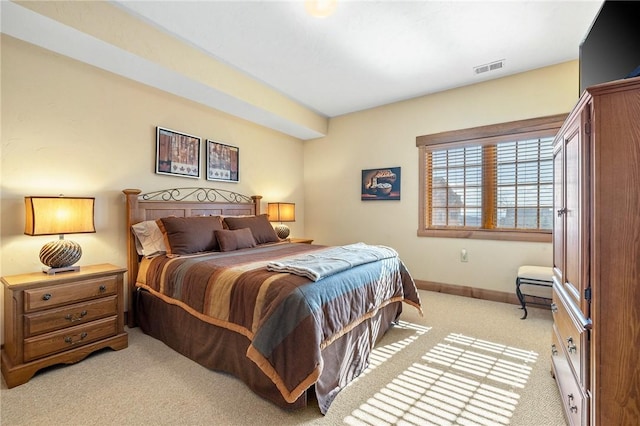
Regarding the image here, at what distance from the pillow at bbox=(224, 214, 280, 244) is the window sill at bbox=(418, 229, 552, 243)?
2113mm

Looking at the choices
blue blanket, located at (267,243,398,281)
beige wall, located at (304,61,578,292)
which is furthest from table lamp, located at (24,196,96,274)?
beige wall, located at (304,61,578,292)

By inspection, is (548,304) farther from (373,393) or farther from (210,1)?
(210,1)

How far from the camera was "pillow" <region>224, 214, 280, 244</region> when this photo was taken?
3.39 m

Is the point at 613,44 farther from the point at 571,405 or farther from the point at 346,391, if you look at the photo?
the point at 346,391

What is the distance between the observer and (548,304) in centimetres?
319

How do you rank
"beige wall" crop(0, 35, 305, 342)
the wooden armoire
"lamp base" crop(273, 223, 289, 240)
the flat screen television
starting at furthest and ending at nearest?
"lamp base" crop(273, 223, 289, 240)
"beige wall" crop(0, 35, 305, 342)
the flat screen television
the wooden armoire

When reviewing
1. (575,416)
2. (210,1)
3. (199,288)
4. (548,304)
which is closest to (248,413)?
(199,288)

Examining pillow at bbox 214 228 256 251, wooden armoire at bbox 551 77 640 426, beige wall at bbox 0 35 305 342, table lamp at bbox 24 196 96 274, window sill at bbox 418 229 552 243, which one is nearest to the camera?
wooden armoire at bbox 551 77 640 426

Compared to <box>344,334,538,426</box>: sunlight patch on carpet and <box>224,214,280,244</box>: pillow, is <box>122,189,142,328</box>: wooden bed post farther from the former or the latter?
<box>344,334,538,426</box>: sunlight patch on carpet

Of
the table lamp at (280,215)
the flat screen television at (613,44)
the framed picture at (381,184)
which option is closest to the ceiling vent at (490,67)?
the flat screen television at (613,44)

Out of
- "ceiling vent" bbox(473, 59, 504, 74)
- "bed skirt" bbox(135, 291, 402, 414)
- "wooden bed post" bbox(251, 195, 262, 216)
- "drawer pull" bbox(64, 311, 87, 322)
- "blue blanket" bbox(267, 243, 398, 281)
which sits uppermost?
"ceiling vent" bbox(473, 59, 504, 74)

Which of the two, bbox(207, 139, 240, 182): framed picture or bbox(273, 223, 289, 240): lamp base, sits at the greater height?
bbox(207, 139, 240, 182): framed picture

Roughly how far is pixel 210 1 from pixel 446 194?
3.45 meters

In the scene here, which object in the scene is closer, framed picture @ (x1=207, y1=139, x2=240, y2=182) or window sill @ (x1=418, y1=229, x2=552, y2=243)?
window sill @ (x1=418, y1=229, x2=552, y2=243)
